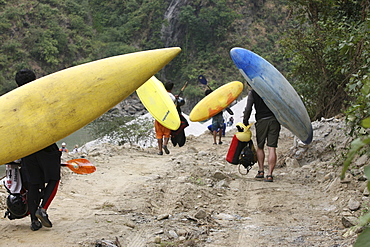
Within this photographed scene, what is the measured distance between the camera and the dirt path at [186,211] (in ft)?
11.6

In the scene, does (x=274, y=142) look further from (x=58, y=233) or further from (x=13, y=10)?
(x=13, y=10)

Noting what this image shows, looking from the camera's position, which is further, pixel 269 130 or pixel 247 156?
pixel 247 156

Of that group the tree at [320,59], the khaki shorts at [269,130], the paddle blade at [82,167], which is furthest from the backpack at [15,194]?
the tree at [320,59]

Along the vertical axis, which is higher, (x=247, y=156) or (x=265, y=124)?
(x=265, y=124)

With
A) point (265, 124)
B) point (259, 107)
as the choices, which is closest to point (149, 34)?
point (259, 107)

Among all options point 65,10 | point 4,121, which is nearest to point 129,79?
point 4,121

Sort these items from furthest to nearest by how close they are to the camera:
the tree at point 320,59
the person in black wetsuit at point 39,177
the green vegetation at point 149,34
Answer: the green vegetation at point 149,34
the tree at point 320,59
the person in black wetsuit at point 39,177

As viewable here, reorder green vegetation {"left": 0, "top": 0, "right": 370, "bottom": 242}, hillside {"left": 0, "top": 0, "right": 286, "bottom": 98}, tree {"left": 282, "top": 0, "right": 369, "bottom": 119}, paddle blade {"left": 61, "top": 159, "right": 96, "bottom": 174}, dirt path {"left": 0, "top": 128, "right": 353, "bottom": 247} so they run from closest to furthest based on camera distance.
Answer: dirt path {"left": 0, "top": 128, "right": 353, "bottom": 247} → paddle blade {"left": 61, "top": 159, "right": 96, "bottom": 174} → tree {"left": 282, "top": 0, "right": 369, "bottom": 119} → green vegetation {"left": 0, "top": 0, "right": 370, "bottom": 242} → hillside {"left": 0, "top": 0, "right": 286, "bottom": 98}

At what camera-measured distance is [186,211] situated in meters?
4.47

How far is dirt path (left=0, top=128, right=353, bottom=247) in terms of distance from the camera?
3539mm

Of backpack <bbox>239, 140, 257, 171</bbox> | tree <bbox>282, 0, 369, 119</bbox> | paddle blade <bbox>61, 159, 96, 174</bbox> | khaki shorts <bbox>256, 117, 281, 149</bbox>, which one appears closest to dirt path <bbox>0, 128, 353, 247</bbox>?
backpack <bbox>239, 140, 257, 171</bbox>

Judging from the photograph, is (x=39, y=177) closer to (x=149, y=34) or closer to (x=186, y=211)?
(x=186, y=211)

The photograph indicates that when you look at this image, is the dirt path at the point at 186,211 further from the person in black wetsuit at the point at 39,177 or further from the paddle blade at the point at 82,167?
the paddle blade at the point at 82,167

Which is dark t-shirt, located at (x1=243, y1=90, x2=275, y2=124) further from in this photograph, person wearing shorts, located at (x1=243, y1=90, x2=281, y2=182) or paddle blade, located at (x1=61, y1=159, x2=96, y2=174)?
paddle blade, located at (x1=61, y1=159, x2=96, y2=174)
